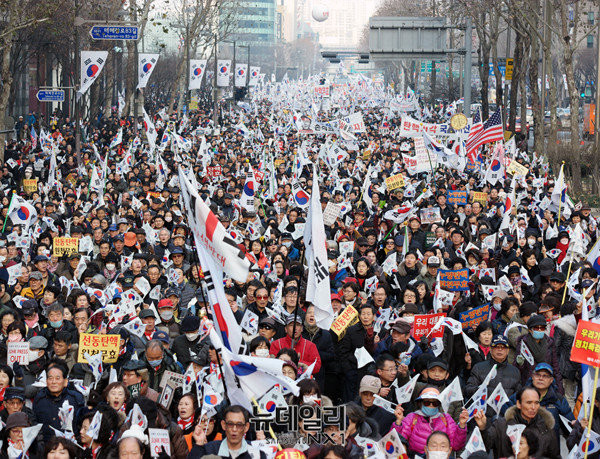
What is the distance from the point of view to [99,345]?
846 cm

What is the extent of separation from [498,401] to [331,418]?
143 cm

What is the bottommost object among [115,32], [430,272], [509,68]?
[430,272]

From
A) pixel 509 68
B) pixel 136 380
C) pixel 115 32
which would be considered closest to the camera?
pixel 136 380

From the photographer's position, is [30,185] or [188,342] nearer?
[188,342]

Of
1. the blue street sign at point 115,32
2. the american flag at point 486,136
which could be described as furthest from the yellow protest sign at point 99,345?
the american flag at point 486,136

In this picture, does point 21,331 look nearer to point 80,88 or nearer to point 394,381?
point 394,381

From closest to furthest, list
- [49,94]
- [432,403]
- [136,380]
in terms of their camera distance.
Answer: [432,403]
[136,380]
[49,94]

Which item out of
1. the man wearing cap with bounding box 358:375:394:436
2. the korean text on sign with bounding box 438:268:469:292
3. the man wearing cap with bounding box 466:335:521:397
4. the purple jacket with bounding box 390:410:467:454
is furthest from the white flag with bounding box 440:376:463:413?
the korean text on sign with bounding box 438:268:469:292

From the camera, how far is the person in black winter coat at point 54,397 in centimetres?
764

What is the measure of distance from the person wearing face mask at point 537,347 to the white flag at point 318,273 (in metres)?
1.70

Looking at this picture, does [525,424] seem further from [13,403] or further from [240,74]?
[240,74]

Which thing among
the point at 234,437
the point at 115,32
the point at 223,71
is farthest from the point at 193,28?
the point at 234,437

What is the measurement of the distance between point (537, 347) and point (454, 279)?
2389 millimetres

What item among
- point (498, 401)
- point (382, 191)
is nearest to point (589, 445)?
point (498, 401)
